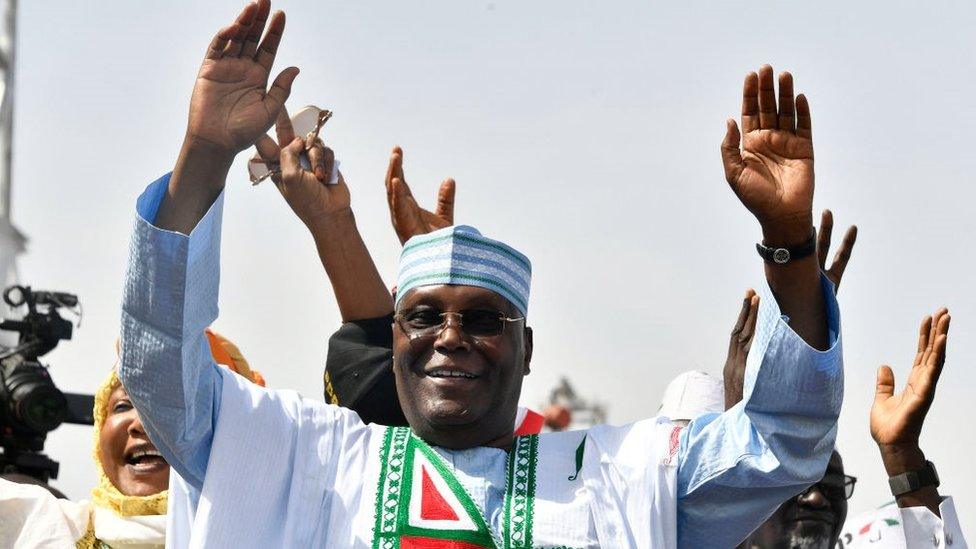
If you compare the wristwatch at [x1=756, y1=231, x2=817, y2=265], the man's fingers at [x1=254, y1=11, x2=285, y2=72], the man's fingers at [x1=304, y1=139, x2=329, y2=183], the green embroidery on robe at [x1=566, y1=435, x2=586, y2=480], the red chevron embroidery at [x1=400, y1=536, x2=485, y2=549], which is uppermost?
the man's fingers at [x1=304, y1=139, x2=329, y2=183]

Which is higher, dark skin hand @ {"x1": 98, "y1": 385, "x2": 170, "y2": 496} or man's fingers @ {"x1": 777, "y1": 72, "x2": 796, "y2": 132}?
man's fingers @ {"x1": 777, "y1": 72, "x2": 796, "y2": 132}

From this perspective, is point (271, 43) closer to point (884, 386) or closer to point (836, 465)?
point (884, 386)

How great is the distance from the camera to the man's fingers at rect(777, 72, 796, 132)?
12.8 ft

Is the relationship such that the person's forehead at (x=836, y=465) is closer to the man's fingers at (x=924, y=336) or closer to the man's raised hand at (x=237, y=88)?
the man's fingers at (x=924, y=336)

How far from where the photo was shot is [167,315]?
12.3 ft

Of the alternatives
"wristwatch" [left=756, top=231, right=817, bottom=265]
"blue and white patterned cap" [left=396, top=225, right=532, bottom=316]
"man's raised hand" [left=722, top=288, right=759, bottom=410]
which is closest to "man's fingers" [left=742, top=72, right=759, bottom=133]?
"wristwatch" [left=756, top=231, right=817, bottom=265]

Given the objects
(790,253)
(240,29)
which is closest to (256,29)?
(240,29)

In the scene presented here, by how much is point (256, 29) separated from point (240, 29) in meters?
0.04

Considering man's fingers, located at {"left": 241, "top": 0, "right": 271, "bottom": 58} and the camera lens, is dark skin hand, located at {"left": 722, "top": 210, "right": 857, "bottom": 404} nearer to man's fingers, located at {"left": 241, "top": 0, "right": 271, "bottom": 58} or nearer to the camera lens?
man's fingers, located at {"left": 241, "top": 0, "right": 271, "bottom": 58}

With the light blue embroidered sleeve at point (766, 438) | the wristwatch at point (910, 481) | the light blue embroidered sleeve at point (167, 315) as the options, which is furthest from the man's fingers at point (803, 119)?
the wristwatch at point (910, 481)

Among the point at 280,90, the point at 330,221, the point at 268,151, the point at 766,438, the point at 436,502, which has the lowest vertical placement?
the point at 436,502

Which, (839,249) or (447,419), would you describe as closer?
(447,419)

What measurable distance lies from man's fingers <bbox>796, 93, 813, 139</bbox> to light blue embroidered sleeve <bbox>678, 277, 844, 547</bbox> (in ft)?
1.15

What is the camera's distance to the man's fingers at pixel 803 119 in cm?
392
